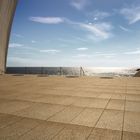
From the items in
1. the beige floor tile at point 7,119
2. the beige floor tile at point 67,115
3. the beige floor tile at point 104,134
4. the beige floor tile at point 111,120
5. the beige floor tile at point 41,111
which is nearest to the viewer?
the beige floor tile at point 104,134

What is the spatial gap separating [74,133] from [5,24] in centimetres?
2892

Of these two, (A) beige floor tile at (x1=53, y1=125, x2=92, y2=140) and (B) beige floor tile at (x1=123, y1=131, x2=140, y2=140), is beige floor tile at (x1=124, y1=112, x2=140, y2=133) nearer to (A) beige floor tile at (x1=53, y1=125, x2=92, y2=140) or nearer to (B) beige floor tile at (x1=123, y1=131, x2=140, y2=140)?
(B) beige floor tile at (x1=123, y1=131, x2=140, y2=140)

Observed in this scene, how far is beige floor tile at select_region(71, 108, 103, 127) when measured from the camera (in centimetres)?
381

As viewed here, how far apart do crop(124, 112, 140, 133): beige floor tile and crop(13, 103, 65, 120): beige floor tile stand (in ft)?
5.98

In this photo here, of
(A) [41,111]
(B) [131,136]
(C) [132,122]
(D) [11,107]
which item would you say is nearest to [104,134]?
(B) [131,136]

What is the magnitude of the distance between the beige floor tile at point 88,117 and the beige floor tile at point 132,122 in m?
0.67

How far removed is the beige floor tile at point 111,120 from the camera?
11.9ft

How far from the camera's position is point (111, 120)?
4.01 metres

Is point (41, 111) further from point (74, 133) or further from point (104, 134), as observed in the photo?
point (104, 134)

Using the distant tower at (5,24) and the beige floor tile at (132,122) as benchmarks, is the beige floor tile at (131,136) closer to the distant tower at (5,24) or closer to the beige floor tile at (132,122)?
the beige floor tile at (132,122)

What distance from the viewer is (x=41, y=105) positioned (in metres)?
5.44

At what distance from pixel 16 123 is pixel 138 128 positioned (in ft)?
8.45

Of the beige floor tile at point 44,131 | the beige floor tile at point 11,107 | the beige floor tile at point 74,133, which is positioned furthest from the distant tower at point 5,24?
the beige floor tile at point 74,133

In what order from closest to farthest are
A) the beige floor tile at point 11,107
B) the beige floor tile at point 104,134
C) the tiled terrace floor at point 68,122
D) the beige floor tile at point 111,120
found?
the beige floor tile at point 104,134
the tiled terrace floor at point 68,122
the beige floor tile at point 111,120
the beige floor tile at point 11,107
